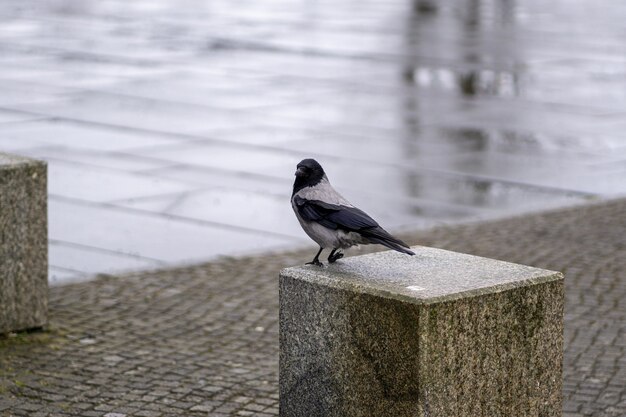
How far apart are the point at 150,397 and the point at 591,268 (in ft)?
14.3

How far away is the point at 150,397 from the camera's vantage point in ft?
22.1

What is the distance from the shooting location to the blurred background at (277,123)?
436 inches

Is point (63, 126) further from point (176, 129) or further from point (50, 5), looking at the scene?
point (50, 5)

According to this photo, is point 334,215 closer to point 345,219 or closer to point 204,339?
point 345,219

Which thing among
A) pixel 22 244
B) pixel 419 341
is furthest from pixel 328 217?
pixel 22 244

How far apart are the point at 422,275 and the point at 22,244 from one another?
10.6 ft

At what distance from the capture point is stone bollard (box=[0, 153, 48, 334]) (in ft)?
24.8

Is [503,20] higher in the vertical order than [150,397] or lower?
higher

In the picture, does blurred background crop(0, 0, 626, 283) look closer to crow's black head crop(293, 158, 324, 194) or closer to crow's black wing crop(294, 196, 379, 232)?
crow's black head crop(293, 158, 324, 194)

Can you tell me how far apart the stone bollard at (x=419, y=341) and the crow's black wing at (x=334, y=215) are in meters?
0.22

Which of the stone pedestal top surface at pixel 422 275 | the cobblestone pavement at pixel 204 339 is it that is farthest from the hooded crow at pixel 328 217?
the cobblestone pavement at pixel 204 339

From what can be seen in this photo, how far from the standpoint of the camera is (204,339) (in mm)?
7855

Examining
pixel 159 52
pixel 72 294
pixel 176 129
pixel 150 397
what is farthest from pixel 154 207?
pixel 159 52

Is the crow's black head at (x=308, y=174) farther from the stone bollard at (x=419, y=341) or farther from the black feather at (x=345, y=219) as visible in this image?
the stone bollard at (x=419, y=341)
